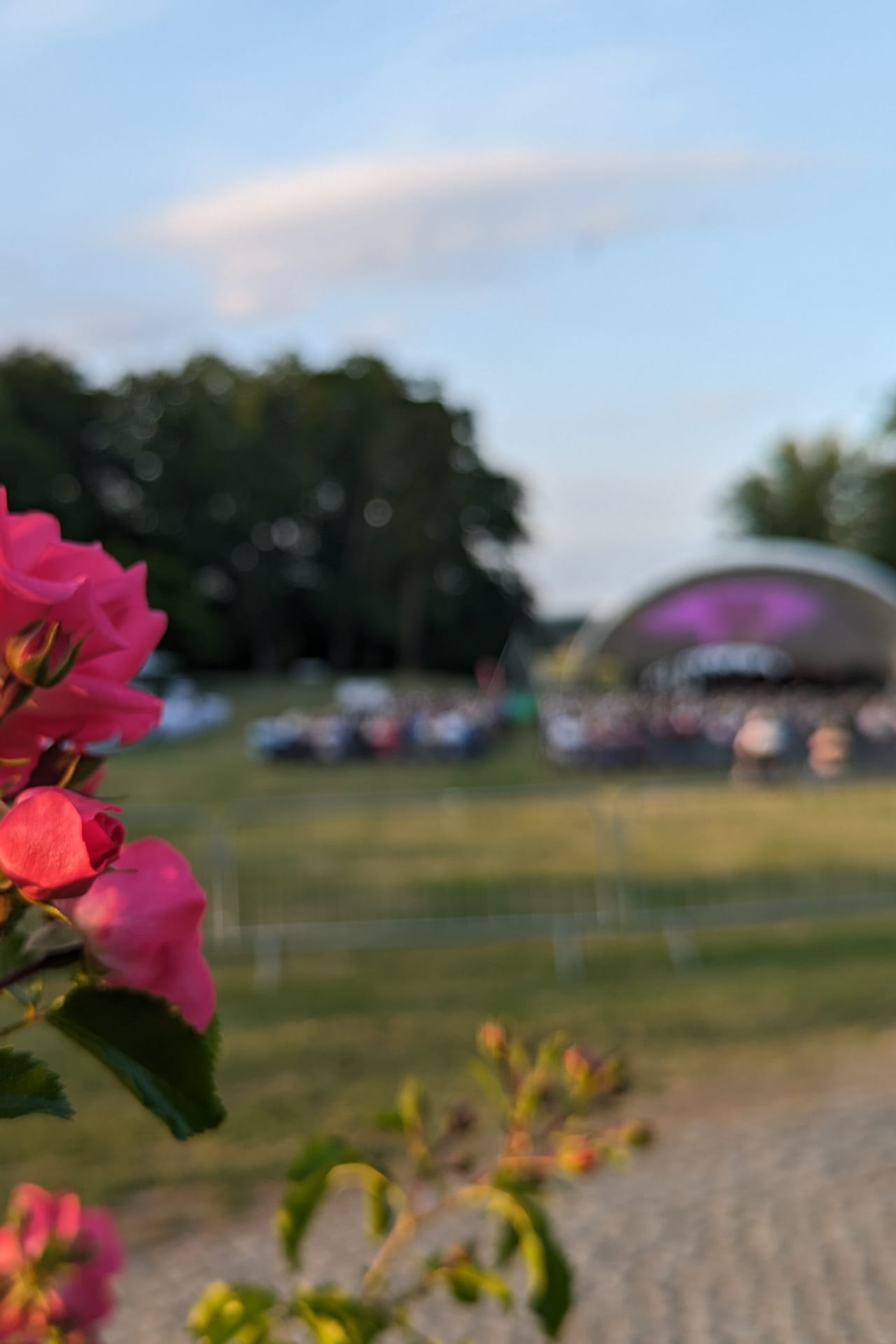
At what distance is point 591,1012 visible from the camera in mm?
8117

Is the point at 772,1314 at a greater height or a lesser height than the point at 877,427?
lesser

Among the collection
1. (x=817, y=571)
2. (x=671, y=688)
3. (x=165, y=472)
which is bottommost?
(x=671, y=688)

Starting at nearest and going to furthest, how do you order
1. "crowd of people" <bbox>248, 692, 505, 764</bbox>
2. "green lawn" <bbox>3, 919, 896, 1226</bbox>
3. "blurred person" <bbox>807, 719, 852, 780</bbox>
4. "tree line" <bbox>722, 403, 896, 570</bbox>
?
"green lawn" <bbox>3, 919, 896, 1226</bbox>
"blurred person" <bbox>807, 719, 852, 780</bbox>
"crowd of people" <bbox>248, 692, 505, 764</bbox>
"tree line" <bbox>722, 403, 896, 570</bbox>

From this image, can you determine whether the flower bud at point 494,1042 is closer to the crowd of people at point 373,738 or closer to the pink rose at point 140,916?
the pink rose at point 140,916

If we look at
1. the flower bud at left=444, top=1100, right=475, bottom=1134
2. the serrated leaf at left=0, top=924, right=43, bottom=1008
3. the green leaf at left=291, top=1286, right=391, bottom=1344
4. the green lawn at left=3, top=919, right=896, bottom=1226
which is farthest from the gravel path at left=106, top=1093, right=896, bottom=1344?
the serrated leaf at left=0, top=924, right=43, bottom=1008

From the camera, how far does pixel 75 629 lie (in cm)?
70

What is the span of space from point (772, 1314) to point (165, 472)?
5839 centimetres

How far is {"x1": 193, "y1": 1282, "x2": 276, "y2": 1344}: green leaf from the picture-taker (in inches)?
50.2

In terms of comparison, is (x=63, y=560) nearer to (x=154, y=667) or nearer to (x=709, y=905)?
(x=709, y=905)

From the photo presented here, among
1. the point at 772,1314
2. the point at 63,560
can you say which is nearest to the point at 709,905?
the point at 772,1314

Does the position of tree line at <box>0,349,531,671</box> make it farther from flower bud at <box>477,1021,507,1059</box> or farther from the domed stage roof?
flower bud at <box>477,1021,507,1059</box>

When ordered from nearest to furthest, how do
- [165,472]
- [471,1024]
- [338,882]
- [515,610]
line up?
[471,1024] < [338,882] < [165,472] < [515,610]

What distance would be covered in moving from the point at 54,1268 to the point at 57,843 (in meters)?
0.94

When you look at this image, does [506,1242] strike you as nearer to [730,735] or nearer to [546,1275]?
[546,1275]
